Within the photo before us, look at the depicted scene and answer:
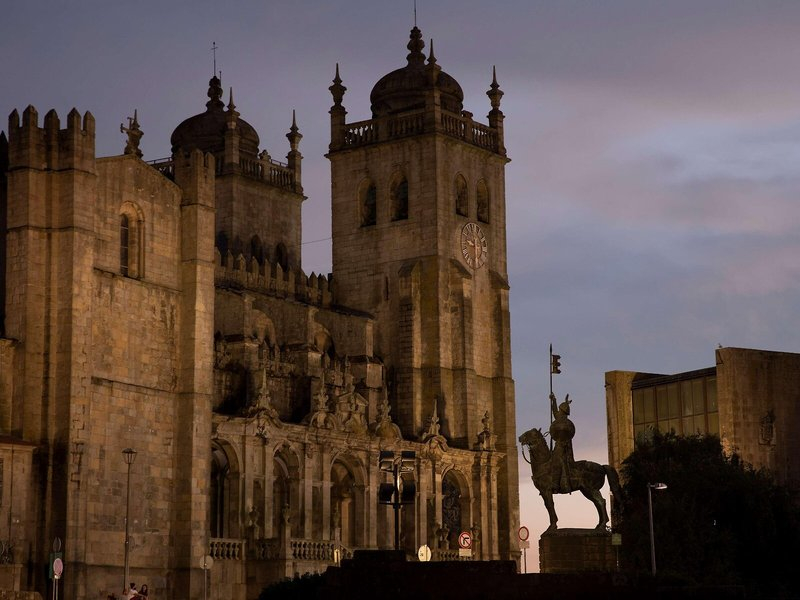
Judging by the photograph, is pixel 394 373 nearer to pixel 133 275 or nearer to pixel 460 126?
pixel 460 126

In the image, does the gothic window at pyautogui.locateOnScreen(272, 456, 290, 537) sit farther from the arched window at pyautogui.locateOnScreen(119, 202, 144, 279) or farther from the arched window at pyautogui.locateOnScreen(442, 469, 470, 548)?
the arched window at pyautogui.locateOnScreen(119, 202, 144, 279)

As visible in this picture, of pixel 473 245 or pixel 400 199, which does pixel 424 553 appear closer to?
pixel 473 245

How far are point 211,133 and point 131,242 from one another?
28.4 metres

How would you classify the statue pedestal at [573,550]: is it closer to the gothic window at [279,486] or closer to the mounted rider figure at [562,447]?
the mounted rider figure at [562,447]

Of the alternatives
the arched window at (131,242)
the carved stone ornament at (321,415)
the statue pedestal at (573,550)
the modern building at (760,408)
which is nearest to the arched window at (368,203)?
the carved stone ornament at (321,415)

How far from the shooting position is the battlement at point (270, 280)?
83.5m

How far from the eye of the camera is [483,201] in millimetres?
94750

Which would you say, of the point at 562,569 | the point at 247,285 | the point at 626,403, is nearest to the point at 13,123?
the point at 247,285

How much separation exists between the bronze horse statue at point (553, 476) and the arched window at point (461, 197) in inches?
1186

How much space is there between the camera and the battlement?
83500mm

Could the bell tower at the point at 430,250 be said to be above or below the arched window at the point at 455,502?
above

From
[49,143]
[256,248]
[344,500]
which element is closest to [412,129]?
[256,248]

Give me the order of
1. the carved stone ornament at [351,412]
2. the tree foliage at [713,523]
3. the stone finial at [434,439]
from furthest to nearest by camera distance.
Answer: the stone finial at [434,439]
the carved stone ornament at [351,412]
the tree foliage at [713,523]

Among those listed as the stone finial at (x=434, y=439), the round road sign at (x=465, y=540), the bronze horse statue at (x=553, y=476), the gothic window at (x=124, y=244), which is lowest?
the round road sign at (x=465, y=540)
